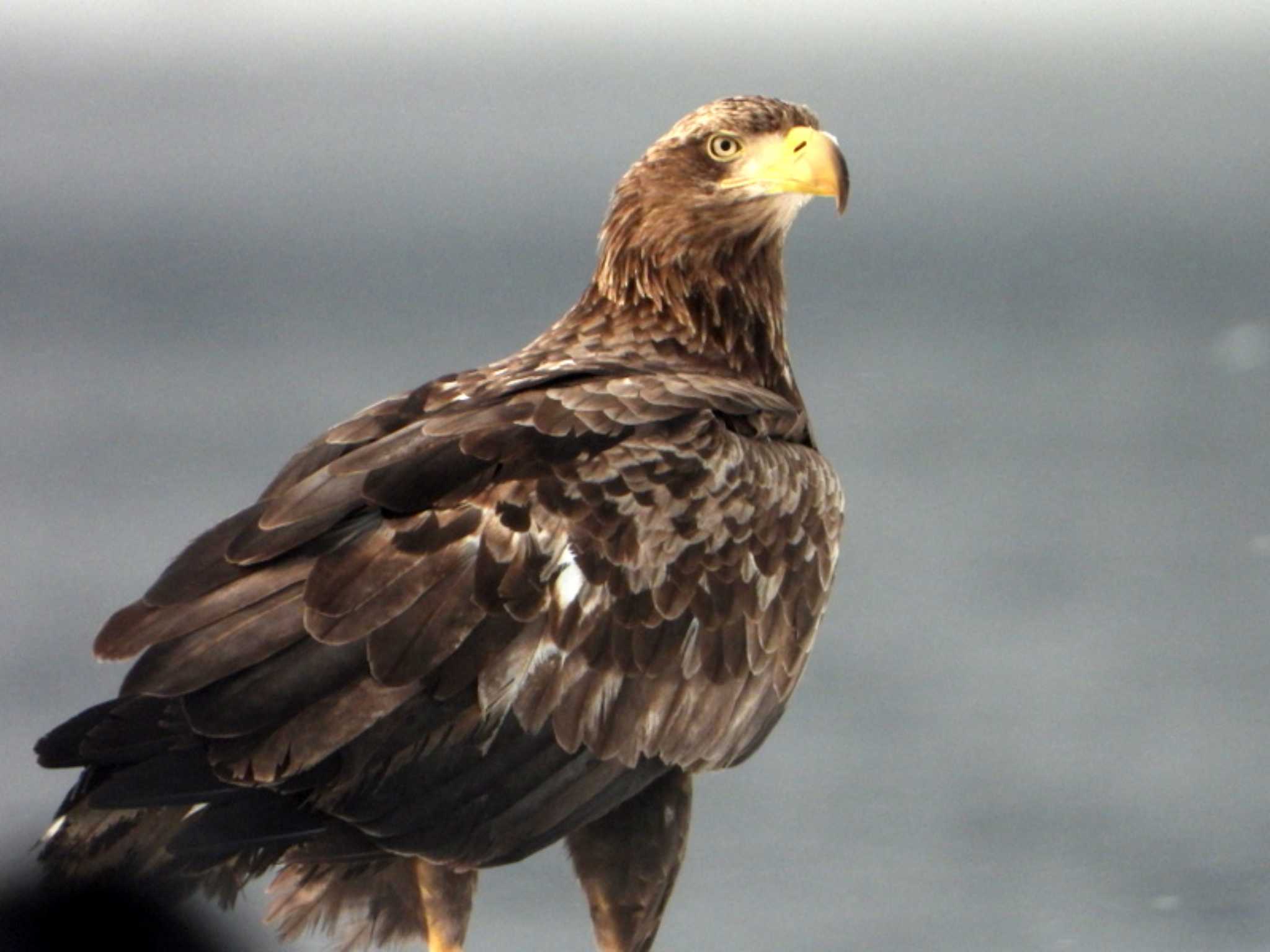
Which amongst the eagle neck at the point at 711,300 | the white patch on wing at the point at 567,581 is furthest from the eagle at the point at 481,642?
the eagle neck at the point at 711,300

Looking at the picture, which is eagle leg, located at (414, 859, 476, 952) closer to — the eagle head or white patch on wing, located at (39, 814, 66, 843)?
white patch on wing, located at (39, 814, 66, 843)

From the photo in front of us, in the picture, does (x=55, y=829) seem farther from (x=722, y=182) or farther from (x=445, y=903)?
(x=722, y=182)

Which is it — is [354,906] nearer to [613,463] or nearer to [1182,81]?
[613,463]

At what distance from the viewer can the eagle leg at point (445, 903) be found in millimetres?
6258

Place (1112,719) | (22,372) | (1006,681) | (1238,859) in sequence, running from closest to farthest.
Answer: (1238,859) < (1112,719) < (1006,681) < (22,372)

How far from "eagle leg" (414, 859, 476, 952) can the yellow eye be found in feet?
7.08

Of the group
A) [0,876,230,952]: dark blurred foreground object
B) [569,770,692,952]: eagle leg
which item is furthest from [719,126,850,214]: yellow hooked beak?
[0,876,230,952]: dark blurred foreground object

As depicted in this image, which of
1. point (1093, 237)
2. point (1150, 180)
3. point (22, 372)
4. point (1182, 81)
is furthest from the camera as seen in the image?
point (1182, 81)

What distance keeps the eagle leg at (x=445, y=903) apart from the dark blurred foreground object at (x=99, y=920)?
55cm

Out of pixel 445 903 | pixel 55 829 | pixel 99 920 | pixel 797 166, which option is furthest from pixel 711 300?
pixel 99 920

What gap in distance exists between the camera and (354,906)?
6.46 m

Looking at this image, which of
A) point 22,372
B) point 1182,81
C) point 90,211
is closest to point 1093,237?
point 90,211

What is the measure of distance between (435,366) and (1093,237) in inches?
1397

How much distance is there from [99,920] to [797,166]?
309 cm
